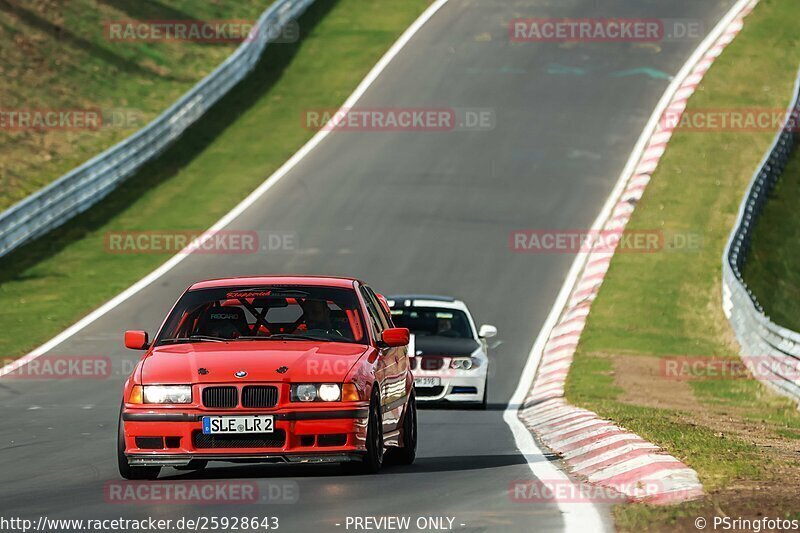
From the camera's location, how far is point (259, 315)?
36.8ft

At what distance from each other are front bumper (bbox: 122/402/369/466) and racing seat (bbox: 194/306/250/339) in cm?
113

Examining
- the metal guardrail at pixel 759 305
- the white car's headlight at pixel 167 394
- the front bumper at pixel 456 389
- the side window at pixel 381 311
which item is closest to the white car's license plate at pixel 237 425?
the white car's headlight at pixel 167 394

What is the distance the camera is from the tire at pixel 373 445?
10.1m

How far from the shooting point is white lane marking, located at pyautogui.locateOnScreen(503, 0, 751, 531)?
8.30 m

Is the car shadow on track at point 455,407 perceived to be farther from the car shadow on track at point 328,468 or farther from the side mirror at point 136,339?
the side mirror at point 136,339

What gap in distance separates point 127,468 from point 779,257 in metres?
21.5

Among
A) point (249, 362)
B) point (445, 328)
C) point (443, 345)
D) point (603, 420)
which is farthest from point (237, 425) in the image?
point (445, 328)

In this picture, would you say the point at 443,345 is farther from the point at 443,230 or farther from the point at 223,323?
the point at 443,230

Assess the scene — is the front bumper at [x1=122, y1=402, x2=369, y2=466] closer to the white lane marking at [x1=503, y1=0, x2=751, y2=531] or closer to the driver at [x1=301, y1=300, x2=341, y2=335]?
the driver at [x1=301, y1=300, x2=341, y2=335]

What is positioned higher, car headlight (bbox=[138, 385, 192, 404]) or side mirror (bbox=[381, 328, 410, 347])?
side mirror (bbox=[381, 328, 410, 347])

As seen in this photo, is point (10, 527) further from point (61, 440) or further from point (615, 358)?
point (615, 358)

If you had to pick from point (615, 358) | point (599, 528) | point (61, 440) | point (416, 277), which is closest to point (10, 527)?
point (599, 528)

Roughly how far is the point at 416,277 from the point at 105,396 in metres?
9.84

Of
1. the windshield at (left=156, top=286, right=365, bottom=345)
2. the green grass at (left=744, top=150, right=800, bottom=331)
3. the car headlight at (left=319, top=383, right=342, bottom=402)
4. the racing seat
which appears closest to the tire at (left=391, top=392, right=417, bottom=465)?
the windshield at (left=156, top=286, right=365, bottom=345)
